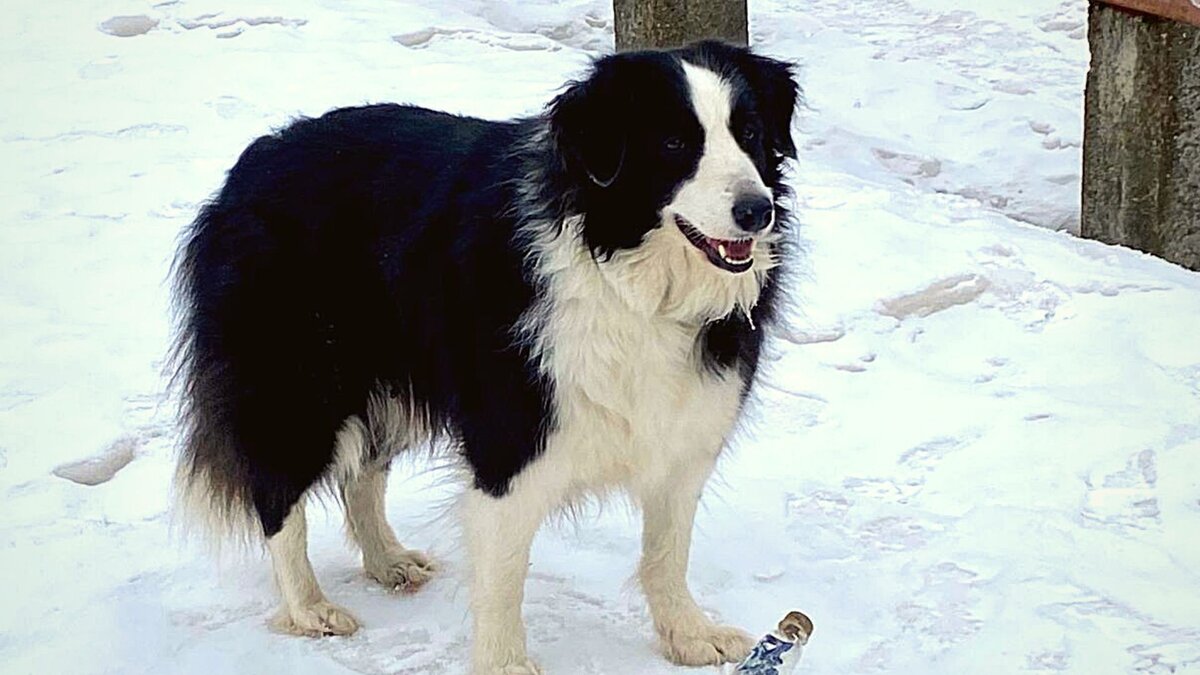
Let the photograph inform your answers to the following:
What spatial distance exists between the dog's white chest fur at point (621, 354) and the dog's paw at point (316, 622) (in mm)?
830

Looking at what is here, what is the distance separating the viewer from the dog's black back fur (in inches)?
122

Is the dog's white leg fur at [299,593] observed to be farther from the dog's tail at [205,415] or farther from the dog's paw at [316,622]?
the dog's tail at [205,415]

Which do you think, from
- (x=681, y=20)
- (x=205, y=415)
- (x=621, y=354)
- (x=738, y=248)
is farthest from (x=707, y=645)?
(x=681, y=20)

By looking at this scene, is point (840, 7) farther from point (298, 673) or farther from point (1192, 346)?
point (298, 673)

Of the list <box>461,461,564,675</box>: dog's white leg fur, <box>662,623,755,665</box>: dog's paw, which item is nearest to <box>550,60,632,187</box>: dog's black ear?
<box>461,461,564,675</box>: dog's white leg fur

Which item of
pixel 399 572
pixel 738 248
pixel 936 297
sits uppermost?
pixel 738 248

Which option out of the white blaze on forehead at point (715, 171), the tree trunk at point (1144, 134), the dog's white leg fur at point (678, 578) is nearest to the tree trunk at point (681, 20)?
the tree trunk at point (1144, 134)

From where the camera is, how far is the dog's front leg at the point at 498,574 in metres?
3.24

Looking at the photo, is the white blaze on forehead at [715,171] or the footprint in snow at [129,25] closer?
the white blaze on forehead at [715,171]

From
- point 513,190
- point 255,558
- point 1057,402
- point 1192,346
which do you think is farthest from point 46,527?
point 1192,346

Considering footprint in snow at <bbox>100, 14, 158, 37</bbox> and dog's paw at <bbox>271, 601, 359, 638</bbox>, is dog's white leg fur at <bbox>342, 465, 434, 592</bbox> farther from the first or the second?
footprint in snow at <bbox>100, 14, 158, 37</bbox>

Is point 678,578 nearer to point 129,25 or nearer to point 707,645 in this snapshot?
point 707,645

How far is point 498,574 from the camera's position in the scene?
330 cm

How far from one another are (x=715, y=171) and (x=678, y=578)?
1.16m
